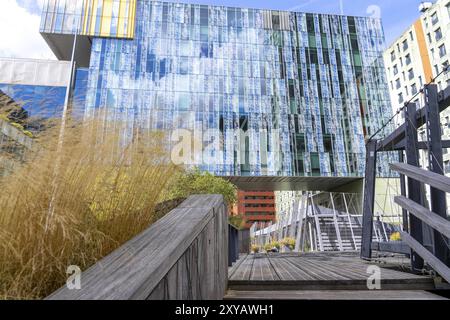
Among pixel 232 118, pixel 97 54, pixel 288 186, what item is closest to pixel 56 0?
pixel 97 54

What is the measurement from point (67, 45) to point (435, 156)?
115ft

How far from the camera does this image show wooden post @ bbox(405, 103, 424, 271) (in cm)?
320

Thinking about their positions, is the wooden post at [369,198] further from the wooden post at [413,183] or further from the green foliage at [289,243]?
the green foliage at [289,243]

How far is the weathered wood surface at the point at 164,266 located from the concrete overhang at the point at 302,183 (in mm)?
24500

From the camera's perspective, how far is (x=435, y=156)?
9.93 ft

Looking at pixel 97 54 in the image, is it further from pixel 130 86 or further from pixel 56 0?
pixel 56 0

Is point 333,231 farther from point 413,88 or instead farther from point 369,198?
point 413,88

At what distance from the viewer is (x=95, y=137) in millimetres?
1862

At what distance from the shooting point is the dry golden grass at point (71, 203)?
122 cm

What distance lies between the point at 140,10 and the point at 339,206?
27890 mm

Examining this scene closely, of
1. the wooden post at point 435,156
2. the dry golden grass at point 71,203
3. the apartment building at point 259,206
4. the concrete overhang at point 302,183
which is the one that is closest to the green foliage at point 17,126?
the dry golden grass at point 71,203

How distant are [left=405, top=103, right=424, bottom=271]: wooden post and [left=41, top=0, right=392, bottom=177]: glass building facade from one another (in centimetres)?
2157

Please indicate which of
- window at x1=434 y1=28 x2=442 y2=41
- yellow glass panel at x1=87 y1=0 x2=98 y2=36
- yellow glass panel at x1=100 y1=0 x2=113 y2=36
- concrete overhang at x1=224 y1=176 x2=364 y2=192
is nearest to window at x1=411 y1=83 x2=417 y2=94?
window at x1=434 y1=28 x2=442 y2=41

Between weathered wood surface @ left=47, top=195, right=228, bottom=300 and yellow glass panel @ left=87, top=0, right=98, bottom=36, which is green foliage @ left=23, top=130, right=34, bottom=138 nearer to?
weathered wood surface @ left=47, top=195, right=228, bottom=300
